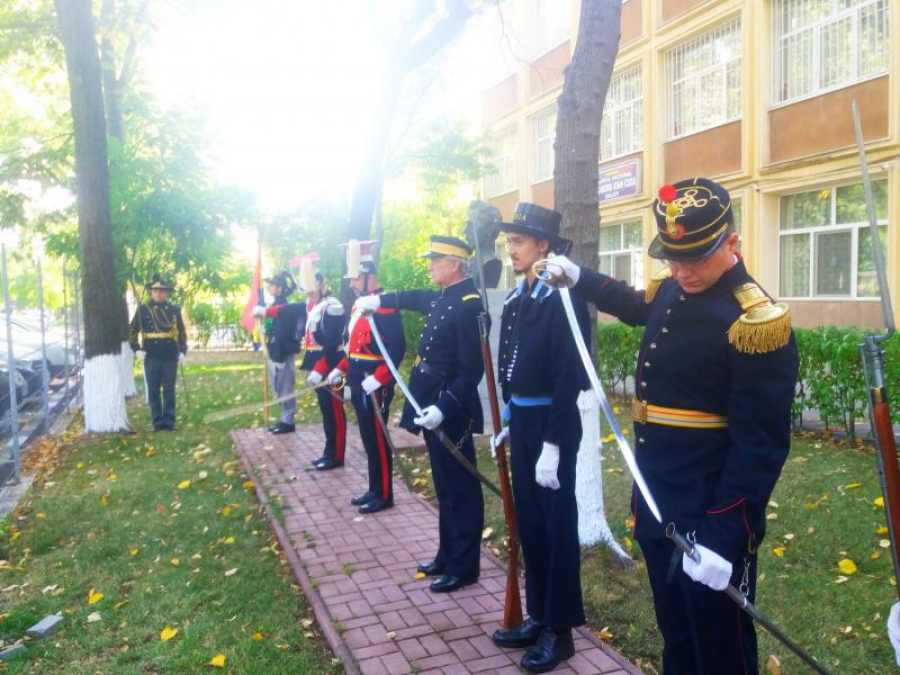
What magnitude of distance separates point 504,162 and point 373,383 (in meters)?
22.5

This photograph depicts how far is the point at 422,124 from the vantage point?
2544 cm

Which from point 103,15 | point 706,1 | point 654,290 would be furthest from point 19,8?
point 654,290

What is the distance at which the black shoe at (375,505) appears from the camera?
6605mm

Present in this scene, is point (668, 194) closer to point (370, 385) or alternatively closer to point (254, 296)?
point (370, 385)

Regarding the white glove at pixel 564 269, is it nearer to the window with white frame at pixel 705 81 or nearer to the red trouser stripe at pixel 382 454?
the red trouser stripe at pixel 382 454

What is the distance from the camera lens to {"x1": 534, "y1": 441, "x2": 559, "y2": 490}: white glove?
3.61 meters

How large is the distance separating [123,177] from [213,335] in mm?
17539

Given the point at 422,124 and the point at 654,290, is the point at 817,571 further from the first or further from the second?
the point at 422,124

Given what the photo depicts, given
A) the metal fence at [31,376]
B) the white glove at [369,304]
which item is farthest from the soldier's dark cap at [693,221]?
the metal fence at [31,376]

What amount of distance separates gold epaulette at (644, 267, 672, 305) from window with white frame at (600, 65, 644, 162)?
17468 millimetres

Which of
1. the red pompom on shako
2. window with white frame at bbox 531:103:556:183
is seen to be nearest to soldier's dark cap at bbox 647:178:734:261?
the red pompom on shako

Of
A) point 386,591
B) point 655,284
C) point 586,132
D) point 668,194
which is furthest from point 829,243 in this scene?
point 668,194

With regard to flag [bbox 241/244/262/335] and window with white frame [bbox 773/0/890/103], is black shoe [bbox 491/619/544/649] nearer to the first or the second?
flag [bbox 241/244/262/335]

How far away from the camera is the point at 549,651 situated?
3.80 meters
